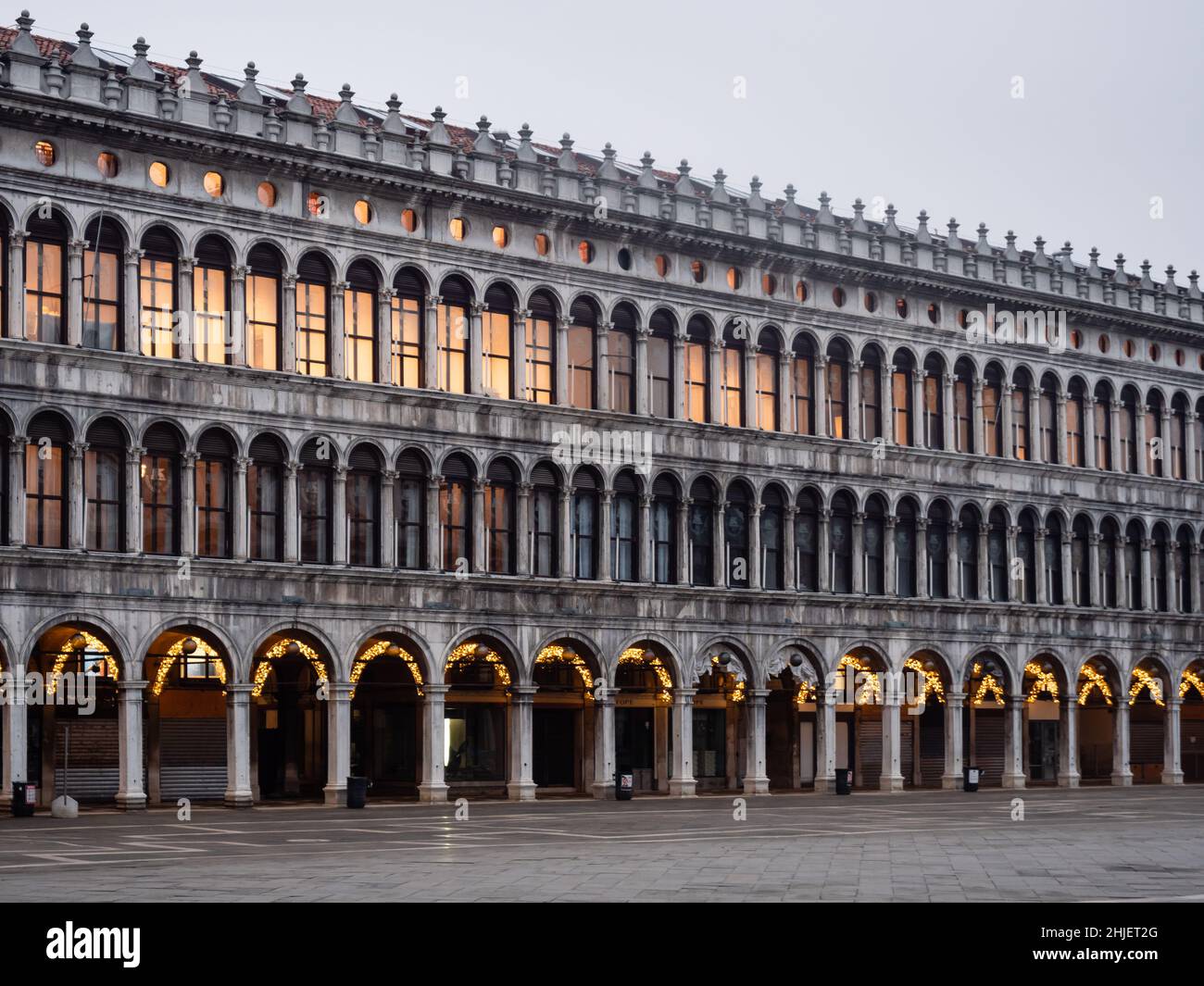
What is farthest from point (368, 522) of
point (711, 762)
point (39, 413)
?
point (711, 762)

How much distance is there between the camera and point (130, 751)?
44.6 m

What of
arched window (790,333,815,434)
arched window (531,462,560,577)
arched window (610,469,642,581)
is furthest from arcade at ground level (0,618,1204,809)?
arched window (790,333,815,434)

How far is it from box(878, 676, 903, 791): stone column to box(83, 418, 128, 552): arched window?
80.1 feet

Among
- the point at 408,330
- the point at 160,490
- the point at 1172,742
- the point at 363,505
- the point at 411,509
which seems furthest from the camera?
the point at 1172,742

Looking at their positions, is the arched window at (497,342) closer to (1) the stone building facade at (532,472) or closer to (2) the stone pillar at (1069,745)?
(1) the stone building facade at (532,472)

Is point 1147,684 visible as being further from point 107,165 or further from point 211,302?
point 107,165

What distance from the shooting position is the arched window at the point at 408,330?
165 feet

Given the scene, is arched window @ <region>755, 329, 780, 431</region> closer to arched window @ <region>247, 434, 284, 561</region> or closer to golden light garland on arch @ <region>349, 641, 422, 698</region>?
golden light garland on arch @ <region>349, 641, 422, 698</region>

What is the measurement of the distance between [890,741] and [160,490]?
23938mm

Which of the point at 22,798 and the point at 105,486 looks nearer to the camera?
the point at 22,798

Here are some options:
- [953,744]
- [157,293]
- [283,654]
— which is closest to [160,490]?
[157,293]

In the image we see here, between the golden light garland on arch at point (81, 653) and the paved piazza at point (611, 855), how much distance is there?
10.3 feet
